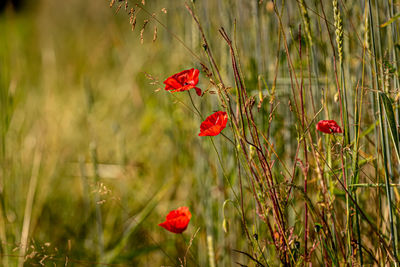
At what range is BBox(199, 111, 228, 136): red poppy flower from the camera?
1.53 feet

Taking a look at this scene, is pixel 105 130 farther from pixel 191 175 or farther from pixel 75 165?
pixel 191 175

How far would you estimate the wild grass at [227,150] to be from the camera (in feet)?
1.58

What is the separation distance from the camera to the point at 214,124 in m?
0.49

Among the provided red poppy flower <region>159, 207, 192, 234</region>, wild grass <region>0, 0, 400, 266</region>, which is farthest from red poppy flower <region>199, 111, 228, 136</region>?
red poppy flower <region>159, 207, 192, 234</region>

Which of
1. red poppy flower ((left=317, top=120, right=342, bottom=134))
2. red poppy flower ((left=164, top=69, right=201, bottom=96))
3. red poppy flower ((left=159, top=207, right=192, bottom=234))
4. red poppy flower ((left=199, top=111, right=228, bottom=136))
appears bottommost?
red poppy flower ((left=159, top=207, right=192, bottom=234))

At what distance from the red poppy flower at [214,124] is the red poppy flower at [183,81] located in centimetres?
3

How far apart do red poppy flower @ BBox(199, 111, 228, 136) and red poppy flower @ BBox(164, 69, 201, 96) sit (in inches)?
1.3

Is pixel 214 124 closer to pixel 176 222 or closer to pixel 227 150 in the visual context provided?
pixel 176 222

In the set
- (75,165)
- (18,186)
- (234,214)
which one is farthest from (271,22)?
(75,165)

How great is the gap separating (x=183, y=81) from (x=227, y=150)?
0.35 meters

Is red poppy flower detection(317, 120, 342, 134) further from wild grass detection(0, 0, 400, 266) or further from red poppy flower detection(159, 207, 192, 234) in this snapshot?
red poppy flower detection(159, 207, 192, 234)

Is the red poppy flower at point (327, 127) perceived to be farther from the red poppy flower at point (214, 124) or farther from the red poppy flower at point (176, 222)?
the red poppy flower at point (176, 222)

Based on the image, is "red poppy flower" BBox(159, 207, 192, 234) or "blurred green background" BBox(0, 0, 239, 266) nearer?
"red poppy flower" BBox(159, 207, 192, 234)

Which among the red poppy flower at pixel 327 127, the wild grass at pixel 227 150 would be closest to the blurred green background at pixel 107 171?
the wild grass at pixel 227 150
